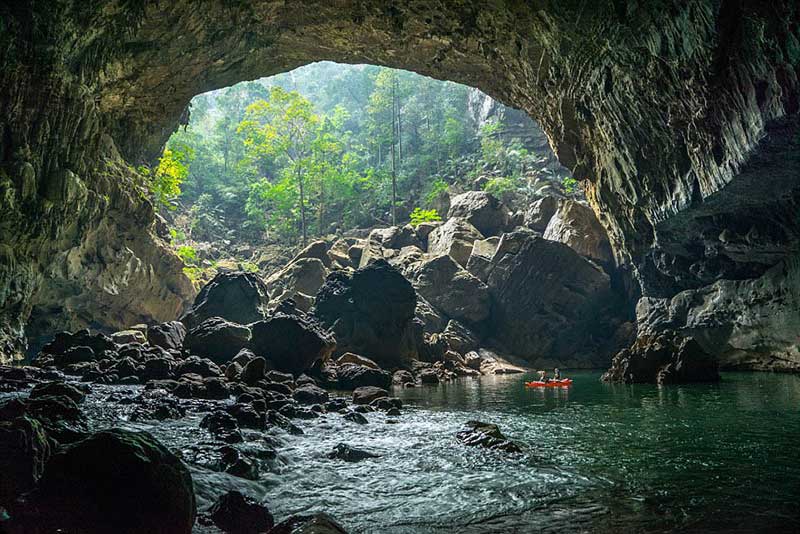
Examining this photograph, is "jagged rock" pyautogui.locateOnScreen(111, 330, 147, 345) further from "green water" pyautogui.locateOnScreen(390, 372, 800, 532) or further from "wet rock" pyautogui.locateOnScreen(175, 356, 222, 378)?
"green water" pyautogui.locateOnScreen(390, 372, 800, 532)

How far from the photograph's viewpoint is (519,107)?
944 inches

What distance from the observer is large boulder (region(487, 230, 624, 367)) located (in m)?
27.6

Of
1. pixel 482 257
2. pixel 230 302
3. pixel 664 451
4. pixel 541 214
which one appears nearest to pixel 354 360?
pixel 230 302

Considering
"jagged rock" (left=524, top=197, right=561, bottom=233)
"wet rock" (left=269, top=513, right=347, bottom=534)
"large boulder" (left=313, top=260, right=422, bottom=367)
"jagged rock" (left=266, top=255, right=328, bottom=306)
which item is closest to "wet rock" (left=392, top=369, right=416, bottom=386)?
"large boulder" (left=313, top=260, right=422, bottom=367)

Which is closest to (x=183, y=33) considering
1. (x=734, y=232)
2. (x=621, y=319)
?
(x=734, y=232)

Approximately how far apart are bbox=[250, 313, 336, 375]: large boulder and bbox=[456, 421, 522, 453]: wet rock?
9298 millimetres

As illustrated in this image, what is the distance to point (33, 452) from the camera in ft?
14.3

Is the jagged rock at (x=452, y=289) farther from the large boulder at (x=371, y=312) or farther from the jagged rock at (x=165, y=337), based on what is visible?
the jagged rock at (x=165, y=337)

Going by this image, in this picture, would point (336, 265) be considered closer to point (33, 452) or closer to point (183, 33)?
point (183, 33)

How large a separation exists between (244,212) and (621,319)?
1461 inches

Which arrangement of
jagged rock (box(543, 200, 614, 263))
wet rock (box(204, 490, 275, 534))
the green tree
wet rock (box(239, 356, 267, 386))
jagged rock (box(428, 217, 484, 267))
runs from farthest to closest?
the green tree, jagged rock (box(428, 217, 484, 267)), jagged rock (box(543, 200, 614, 263)), wet rock (box(239, 356, 267, 386)), wet rock (box(204, 490, 275, 534))

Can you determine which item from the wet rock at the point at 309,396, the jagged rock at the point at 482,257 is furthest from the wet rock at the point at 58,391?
the jagged rock at the point at 482,257

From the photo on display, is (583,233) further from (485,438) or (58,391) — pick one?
(58,391)

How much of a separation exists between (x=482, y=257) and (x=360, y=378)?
16310 millimetres
